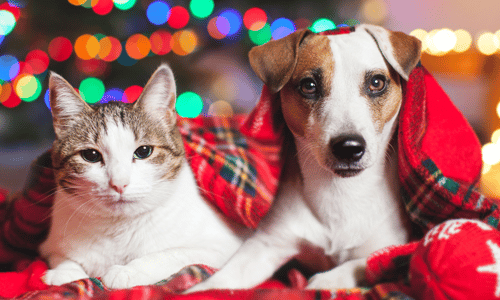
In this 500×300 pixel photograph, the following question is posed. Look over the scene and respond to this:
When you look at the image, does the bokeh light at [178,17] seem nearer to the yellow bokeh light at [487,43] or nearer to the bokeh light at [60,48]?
the bokeh light at [60,48]

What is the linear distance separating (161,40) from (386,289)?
272cm

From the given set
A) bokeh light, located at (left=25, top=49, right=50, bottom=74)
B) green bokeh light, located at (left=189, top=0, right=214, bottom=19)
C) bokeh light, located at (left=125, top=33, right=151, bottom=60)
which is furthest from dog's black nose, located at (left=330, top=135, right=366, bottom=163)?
bokeh light, located at (left=25, top=49, right=50, bottom=74)

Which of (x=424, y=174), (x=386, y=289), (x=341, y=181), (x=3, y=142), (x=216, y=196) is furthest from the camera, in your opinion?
(x=3, y=142)

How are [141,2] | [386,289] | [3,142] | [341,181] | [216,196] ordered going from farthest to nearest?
[3,142] → [141,2] → [216,196] → [341,181] → [386,289]

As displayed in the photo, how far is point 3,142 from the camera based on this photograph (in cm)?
406

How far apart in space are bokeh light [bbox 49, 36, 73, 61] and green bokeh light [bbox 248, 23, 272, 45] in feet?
4.94

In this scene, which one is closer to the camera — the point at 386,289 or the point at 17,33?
the point at 386,289

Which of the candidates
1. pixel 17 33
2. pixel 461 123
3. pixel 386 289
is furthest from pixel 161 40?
pixel 386 289

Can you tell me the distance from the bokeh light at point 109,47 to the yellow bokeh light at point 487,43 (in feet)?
10.0

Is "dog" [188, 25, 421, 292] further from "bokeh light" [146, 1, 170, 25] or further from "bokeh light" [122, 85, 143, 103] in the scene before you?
"bokeh light" [122, 85, 143, 103]

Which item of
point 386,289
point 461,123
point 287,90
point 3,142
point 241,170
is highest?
point 287,90

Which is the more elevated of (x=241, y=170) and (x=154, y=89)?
(x=154, y=89)

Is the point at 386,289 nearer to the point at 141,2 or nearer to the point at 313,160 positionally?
the point at 313,160

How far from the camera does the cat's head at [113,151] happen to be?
104 centimetres
